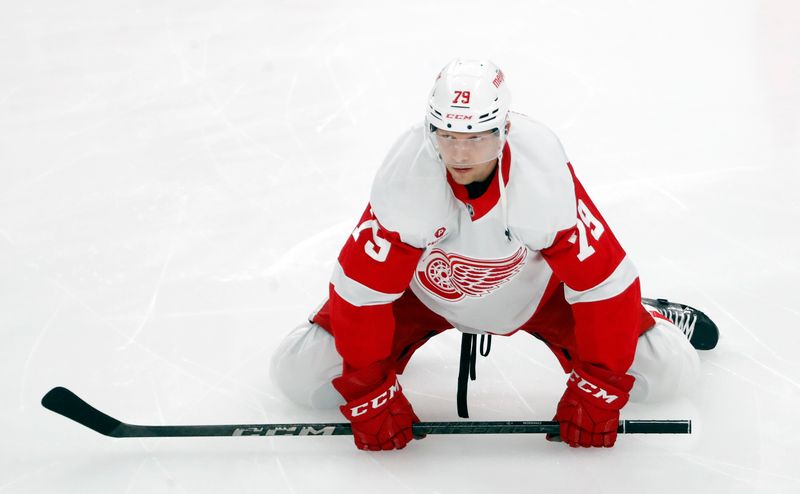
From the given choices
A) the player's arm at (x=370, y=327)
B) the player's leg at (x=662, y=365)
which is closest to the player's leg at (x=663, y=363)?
the player's leg at (x=662, y=365)

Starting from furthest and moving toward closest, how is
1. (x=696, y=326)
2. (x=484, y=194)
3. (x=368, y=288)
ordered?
1. (x=696, y=326)
2. (x=368, y=288)
3. (x=484, y=194)

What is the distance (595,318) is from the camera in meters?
1.92

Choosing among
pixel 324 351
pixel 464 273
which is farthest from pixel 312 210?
pixel 464 273

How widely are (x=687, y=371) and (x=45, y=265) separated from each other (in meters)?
1.78

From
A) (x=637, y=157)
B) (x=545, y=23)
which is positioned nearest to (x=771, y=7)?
(x=545, y=23)

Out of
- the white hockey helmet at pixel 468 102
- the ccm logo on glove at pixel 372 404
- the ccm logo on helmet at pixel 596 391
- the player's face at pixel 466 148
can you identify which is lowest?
the ccm logo on glove at pixel 372 404

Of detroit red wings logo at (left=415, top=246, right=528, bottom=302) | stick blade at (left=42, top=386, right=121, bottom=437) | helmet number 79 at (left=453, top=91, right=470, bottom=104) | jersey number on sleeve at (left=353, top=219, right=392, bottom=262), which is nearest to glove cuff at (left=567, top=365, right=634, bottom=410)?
detroit red wings logo at (left=415, top=246, right=528, bottom=302)

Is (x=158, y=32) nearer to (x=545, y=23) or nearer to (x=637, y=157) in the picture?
(x=545, y=23)

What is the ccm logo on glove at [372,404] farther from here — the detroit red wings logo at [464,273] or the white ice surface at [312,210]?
the detroit red wings logo at [464,273]

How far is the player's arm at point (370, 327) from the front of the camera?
188 cm

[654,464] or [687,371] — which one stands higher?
[687,371]

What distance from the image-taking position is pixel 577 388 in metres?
2.00

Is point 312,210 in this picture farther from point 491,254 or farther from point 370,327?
point 491,254

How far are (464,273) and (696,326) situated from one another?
72 cm
